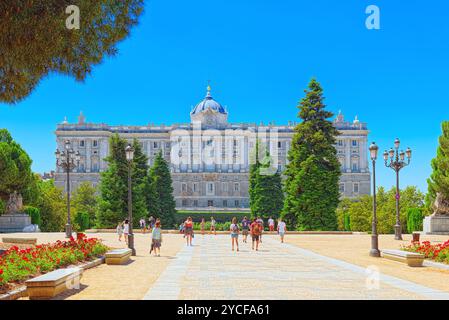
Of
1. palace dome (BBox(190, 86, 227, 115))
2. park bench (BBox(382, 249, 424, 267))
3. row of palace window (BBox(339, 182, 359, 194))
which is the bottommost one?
park bench (BBox(382, 249, 424, 267))

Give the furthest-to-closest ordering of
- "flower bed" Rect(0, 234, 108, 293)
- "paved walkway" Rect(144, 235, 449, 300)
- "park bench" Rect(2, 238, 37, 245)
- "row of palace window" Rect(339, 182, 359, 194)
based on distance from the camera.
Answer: "row of palace window" Rect(339, 182, 359, 194) → "park bench" Rect(2, 238, 37, 245) → "flower bed" Rect(0, 234, 108, 293) → "paved walkway" Rect(144, 235, 449, 300)

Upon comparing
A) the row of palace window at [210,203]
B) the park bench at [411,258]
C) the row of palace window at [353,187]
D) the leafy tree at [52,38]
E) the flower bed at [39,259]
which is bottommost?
the row of palace window at [210,203]

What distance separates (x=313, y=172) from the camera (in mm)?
46062

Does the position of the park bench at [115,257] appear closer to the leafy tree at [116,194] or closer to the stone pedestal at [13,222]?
the stone pedestal at [13,222]

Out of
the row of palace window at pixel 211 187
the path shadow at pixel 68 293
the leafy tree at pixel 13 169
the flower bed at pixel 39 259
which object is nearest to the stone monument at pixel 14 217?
the leafy tree at pixel 13 169

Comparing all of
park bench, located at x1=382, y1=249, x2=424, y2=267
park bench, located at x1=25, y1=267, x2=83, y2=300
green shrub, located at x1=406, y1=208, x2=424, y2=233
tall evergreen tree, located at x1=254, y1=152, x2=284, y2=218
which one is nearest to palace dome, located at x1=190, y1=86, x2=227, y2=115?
tall evergreen tree, located at x1=254, y1=152, x2=284, y2=218

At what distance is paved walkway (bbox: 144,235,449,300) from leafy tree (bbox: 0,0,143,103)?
218 inches

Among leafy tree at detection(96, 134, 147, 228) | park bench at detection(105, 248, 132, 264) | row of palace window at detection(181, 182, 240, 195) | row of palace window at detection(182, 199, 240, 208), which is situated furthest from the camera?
row of palace window at detection(181, 182, 240, 195)

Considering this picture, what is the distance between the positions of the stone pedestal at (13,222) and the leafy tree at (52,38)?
29.5 meters

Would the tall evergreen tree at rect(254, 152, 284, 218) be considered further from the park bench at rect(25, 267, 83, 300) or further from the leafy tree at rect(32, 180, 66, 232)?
the park bench at rect(25, 267, 83, 300)

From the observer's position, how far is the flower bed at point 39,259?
13.2 m

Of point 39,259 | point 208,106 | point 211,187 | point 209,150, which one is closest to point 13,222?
point 39,259

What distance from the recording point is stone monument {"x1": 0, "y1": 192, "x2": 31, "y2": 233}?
1674 inches

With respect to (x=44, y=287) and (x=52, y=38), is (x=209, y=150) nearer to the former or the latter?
(x=52, y=38)
